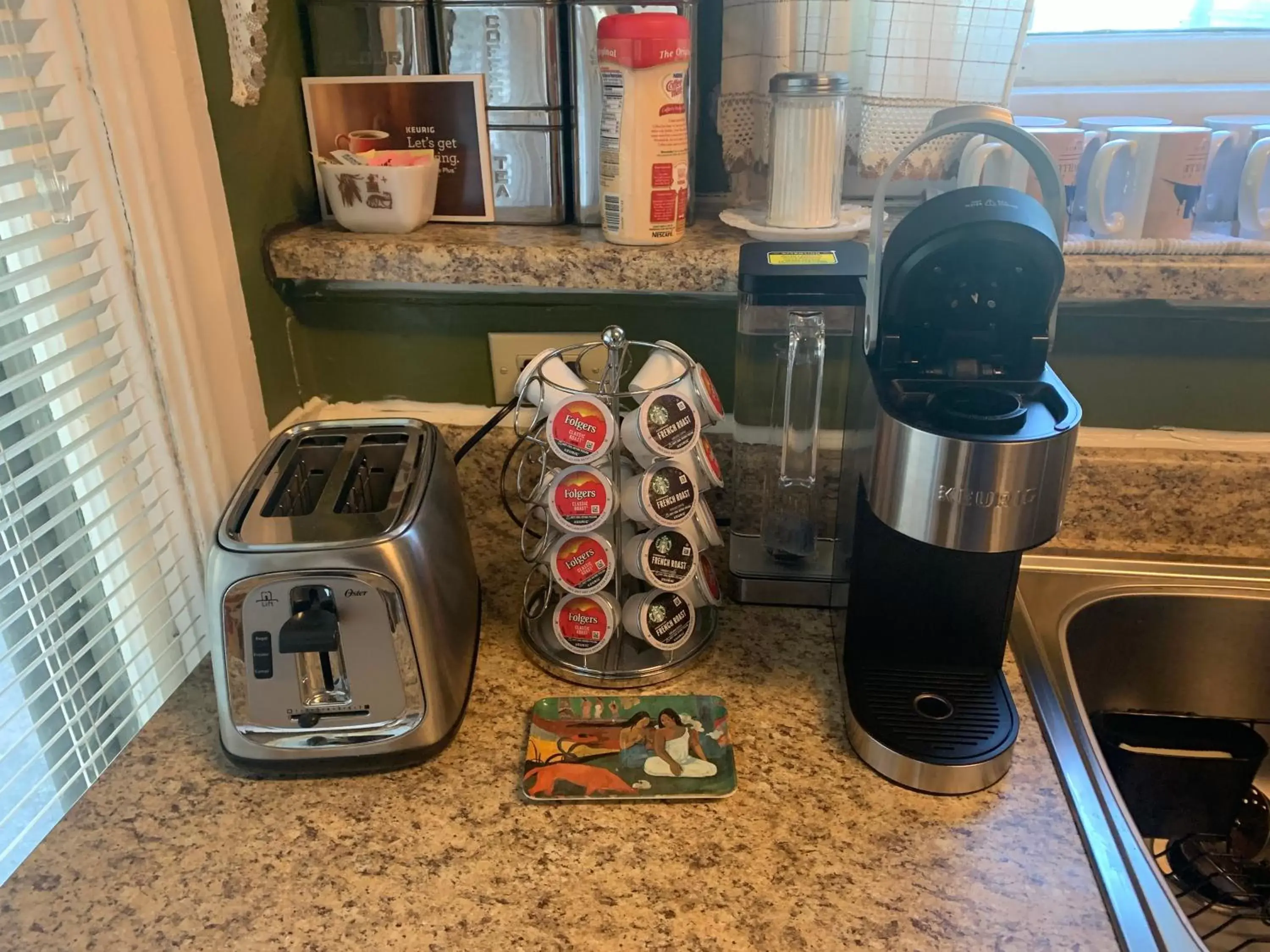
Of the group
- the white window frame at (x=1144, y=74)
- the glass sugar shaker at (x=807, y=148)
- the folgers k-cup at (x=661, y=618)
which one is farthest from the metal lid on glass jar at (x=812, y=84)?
the folgers k-cup at (x=661, y=618)

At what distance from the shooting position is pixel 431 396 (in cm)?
100

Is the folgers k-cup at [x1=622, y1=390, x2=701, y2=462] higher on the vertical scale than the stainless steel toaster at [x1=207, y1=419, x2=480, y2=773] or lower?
higher

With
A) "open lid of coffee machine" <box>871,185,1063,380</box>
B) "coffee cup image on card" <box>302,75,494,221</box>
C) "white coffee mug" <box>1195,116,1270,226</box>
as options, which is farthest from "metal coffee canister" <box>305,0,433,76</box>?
"white coffee mug" <box>1195,116,1270,226</box>

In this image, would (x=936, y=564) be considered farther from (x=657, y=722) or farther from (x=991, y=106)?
(x=991, y=106)

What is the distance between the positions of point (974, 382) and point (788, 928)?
37 cm

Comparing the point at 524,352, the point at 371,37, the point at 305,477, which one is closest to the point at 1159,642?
the point at 524,352

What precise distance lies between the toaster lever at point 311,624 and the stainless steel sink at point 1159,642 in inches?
22.1

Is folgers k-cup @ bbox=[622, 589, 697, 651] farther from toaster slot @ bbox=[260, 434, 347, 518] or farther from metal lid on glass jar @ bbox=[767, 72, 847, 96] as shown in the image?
metal lid on glass jar @ bbox=[767, 72, 847, 96]

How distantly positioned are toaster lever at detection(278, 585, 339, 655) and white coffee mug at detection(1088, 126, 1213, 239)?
731 millimetres

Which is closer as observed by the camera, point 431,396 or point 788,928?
point 788,928

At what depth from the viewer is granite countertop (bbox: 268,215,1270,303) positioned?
0.83m

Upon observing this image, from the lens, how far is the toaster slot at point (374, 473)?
0.76m

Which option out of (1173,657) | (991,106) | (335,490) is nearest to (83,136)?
(335,490)

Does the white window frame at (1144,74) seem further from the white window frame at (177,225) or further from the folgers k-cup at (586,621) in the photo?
the white window frame at (177,225)
